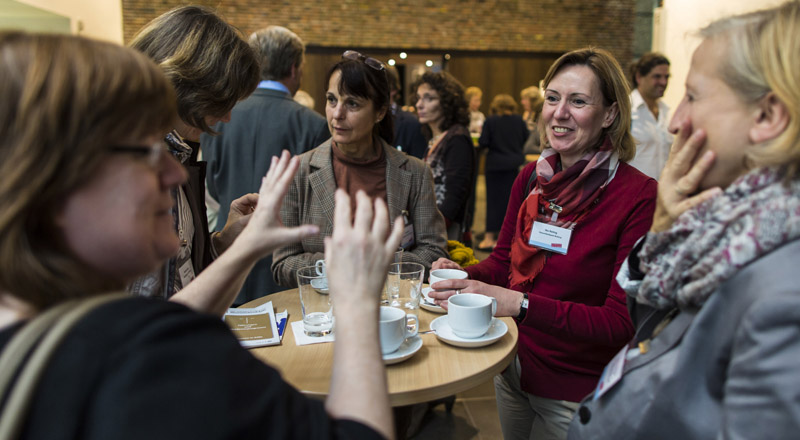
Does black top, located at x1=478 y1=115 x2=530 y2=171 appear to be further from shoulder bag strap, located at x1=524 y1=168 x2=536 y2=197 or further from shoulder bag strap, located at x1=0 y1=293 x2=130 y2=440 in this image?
shoulder bag strap, located at x1=0 y1=293 x2=130 y2=440

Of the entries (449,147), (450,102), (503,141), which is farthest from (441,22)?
(449,147)

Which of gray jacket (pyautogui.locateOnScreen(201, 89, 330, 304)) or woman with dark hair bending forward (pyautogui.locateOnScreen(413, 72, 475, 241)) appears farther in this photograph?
woman with dark hair bending forward (pyautogui.locateOnScreen(413, 72, 475, 241))

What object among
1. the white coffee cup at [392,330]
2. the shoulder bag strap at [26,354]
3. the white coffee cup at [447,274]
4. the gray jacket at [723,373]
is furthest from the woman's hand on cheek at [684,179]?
the shoulder bag strap at [26,354]

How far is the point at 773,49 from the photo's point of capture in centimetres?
83

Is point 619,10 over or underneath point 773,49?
over

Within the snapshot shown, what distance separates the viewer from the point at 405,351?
1.30 metres

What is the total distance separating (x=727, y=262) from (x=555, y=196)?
0.94 meters

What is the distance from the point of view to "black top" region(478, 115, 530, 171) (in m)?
5.91

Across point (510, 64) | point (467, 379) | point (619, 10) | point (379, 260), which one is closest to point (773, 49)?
point (379, 260)

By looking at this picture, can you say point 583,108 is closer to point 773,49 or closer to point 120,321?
point 773,49

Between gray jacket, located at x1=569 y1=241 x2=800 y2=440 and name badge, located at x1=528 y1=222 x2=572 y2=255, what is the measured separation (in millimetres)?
616

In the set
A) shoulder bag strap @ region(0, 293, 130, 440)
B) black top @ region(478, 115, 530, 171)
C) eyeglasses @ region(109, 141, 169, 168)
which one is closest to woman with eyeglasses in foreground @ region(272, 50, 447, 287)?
eyeglasses @ region(109, 141, 169, 168)

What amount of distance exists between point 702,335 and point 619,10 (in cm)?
1128

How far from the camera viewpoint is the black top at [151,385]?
1.85ft
